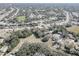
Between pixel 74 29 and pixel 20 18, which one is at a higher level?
pixel 20 18

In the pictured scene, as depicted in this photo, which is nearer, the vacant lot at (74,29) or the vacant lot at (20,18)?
the vacant lot at (74,29)

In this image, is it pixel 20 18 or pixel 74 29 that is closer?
pixel 74 29

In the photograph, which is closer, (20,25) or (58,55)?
(58,55)

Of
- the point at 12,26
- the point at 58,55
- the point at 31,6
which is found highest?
the point at 31,6

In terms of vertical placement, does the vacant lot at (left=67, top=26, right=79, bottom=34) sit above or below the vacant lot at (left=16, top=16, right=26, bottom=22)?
below

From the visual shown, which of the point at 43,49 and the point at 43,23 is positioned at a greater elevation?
the point at 43,23

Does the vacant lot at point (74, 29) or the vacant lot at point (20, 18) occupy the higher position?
the vacant lot at point (20, 18)

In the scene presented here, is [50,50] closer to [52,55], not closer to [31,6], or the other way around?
[52,55]

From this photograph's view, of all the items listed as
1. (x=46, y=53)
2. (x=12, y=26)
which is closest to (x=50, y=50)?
(x=46, y=53)

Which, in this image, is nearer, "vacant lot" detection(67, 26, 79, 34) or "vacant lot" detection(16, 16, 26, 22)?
"vacant lot" detection(67, 26, 79, 34)

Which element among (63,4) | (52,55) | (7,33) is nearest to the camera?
(52,55)

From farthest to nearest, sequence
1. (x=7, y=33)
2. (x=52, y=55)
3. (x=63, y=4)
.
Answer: (x=63, y=4)
(x=7, y=33)
(x=52, y=55)
